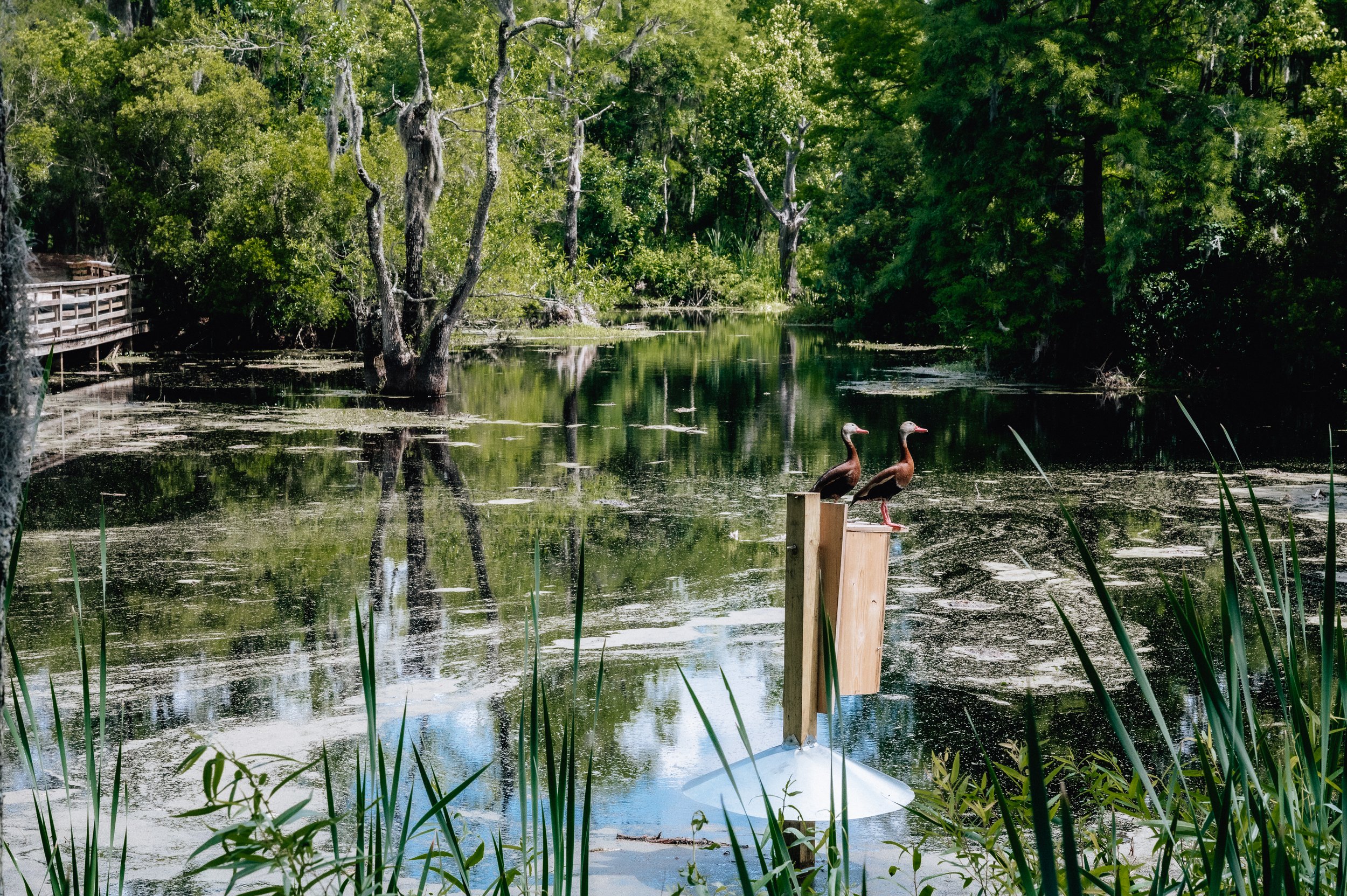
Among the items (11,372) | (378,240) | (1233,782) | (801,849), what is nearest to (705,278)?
(378,240)

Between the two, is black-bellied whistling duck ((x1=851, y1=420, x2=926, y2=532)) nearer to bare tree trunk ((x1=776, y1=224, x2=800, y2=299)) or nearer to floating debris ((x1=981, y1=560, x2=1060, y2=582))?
floating debris ((x1=981, y1=560, x2=1060, y2=582))

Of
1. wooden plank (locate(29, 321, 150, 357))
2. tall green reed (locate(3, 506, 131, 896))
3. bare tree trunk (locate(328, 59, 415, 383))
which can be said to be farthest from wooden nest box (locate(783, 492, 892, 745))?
wooden plank (locate(29, 321, 150, 357))

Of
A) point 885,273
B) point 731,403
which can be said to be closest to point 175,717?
point 731,403

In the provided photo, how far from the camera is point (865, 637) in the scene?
5215 millimetres

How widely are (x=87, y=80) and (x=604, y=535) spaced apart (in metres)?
23.6

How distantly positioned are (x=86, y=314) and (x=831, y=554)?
2233 cm

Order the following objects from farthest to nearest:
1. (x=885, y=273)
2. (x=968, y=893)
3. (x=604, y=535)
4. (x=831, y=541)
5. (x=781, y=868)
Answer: (x=885, y=273) < (x=604, y=535) < (x=831, y=541) < (x=968, y=893) < (x=781, y=868)

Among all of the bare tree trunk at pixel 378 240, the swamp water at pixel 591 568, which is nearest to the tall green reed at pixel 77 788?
the swamp water at pixel 591 568

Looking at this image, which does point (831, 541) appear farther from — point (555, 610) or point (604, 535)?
point (604, 535)

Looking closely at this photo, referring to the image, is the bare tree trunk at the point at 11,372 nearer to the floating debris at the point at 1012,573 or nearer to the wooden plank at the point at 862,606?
the wooden plank at the point at 862,606

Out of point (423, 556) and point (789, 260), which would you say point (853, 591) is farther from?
point (789, 260)

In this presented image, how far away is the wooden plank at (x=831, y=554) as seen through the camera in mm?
5020

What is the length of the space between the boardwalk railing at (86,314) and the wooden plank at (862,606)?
16.8 m

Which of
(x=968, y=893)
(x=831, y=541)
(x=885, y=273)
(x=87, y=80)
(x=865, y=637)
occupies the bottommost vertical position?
(x=968, y=893)
